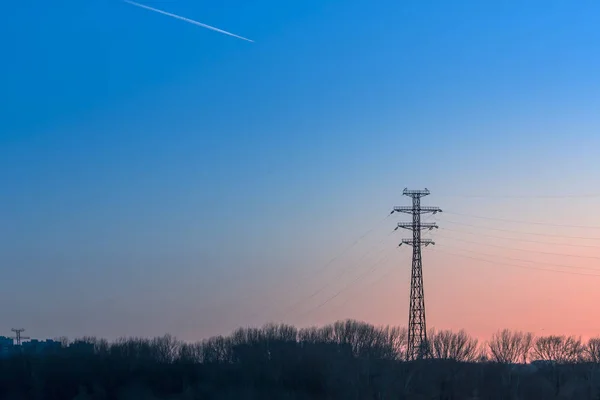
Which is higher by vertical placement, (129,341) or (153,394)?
(129,341)

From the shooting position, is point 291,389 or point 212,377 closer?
point 291,389

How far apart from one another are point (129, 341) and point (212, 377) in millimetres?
25622

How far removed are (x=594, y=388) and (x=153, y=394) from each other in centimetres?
3833

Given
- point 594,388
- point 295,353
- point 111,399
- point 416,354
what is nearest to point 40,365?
point 111,399

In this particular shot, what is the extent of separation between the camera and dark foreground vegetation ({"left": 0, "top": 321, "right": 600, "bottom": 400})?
71.4 meters

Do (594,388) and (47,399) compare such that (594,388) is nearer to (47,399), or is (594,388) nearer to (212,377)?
(212,377)

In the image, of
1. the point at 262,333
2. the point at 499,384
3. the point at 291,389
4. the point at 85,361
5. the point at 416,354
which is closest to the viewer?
the point at 416,354

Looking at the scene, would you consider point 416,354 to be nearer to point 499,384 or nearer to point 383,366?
point 383,366

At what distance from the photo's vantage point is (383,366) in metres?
74.7

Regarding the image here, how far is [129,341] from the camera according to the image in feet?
327

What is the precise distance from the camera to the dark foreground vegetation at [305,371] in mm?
71375

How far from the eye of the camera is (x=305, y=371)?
75.1 meters

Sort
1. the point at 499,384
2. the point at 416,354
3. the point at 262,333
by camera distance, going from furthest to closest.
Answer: the point at 262,333, the point at 499,384, the point at 416,354

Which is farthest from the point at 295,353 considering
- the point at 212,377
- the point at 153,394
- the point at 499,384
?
the point at 499,384
